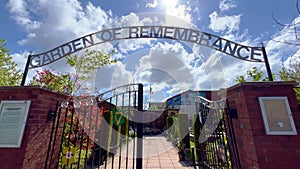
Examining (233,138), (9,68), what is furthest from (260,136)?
(9,68)

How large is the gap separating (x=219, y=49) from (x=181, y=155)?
3.69 meters

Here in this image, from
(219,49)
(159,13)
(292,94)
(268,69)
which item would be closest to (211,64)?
(219,49)

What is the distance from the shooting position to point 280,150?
1313mm

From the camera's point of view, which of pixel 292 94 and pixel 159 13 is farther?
pixel 159 13

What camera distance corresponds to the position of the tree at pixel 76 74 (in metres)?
4.21

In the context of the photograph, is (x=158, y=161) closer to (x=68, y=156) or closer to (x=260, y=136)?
(x=68, y=156)

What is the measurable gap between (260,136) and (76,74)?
480 cm

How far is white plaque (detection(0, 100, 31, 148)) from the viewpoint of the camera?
148 cm

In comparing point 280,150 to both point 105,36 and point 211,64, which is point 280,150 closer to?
point 211,64

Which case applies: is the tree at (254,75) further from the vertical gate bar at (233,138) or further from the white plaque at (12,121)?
the white plaque at (12,121)

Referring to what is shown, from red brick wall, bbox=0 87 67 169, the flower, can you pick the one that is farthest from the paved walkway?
red brick wall, bbox=0 87 67 169

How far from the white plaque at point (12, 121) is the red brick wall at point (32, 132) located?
0.04 metres

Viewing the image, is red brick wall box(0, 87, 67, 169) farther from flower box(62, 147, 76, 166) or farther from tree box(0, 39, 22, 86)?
tree box(0, 39, 22, 86)

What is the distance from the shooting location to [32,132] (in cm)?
152
